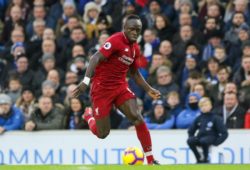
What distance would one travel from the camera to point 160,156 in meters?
19.2

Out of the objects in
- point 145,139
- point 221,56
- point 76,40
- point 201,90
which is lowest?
point 145,139

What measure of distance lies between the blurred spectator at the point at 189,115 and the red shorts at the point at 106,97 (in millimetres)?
3608

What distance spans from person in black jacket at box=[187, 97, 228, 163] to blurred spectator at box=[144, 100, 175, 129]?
84cm

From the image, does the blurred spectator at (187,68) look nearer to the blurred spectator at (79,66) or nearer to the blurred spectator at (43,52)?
the blurred spectator at (79,66)

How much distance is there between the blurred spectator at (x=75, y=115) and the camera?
1997 centimetres

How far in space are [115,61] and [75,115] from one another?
14.8 ft

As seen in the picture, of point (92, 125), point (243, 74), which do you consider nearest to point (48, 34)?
point (243, 74)

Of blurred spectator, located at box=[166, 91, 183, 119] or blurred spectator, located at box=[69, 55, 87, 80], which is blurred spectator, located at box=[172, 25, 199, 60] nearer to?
blurred spectator, located at box=[166, 91, 183, 119]

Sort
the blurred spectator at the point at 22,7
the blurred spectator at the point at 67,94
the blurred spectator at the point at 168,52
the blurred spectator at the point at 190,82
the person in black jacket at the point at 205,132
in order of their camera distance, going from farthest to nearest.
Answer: the blurred spectator at the point at 22,7
the blurred spectator at the point at 168,52
the blurred spectator at the point at 67,94
the blurred spectator at the point at 190,82
the person in black jacket at the point at 205,132


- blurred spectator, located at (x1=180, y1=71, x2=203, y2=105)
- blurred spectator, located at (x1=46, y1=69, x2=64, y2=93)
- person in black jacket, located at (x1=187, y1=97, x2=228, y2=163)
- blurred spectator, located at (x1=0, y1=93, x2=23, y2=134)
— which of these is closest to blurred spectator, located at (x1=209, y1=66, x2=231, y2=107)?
blurred spectator, located at (x1=180, y1=71, x2=203, y2=105)

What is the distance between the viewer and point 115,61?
51.5 feet

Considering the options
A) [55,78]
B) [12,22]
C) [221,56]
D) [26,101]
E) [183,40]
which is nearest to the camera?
[221,56]

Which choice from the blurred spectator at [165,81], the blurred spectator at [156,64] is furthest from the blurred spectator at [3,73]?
the blurred spectator at [165,81]

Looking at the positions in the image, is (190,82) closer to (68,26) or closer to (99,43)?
(99,43)
